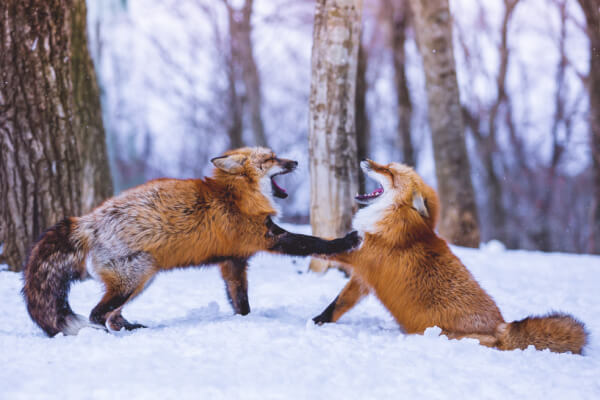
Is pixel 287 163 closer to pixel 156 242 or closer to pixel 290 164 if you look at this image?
pixel 290 164

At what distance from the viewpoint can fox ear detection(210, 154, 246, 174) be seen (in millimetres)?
4371

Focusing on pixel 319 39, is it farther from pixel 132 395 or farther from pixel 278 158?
pixel 132 395

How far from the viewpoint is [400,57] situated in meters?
17.4

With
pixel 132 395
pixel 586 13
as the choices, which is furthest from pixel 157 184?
pixel 586 13

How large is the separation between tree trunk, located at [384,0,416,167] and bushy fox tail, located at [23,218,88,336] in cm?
1497

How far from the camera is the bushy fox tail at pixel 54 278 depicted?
3602mm

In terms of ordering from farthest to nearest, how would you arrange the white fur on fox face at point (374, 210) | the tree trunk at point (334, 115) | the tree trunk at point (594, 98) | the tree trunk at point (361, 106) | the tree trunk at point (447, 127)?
1. the tree trunk at point (594, 98)
2. the tree trunk at point (447, 127)
3. the tree trunk at point (361, 106)
4. the tree trunk at point (334, 115)
5. the white fur on fox face at point (374, 210)

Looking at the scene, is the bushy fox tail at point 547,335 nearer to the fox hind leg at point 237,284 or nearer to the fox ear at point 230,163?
the fox hind leg at point 237,284

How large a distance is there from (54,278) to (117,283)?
48 centimetres

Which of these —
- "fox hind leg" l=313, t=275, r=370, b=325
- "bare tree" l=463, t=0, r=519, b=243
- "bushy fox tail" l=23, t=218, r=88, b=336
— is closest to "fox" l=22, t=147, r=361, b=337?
"bushy fox tail" l=23, t=218, r=88, b=336

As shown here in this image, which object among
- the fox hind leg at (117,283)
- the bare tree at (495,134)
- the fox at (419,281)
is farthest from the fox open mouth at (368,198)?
the bare tree at (495,134)

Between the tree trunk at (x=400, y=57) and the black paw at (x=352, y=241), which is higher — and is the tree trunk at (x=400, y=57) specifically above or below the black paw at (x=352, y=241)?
above

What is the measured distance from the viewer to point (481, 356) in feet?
10.2

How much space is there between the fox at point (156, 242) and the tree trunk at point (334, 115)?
67.7 inches
